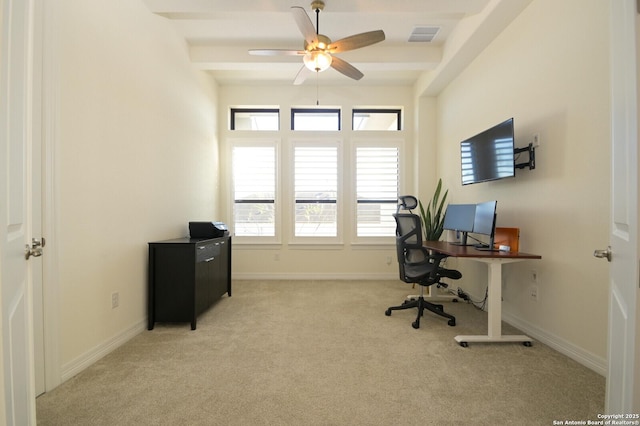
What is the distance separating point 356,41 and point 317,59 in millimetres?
390

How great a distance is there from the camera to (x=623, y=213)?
1073mm

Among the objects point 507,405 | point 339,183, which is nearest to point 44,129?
point 507,405

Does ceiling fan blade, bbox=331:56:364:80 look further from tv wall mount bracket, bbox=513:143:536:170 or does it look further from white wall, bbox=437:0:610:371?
tv wall mount bracket, bbox=513:143:536:170

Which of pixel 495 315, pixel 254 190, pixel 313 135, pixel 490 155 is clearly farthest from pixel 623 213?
pixel 254 190

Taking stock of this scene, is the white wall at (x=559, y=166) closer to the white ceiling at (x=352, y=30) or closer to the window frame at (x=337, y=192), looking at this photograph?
the white ceiling at (x=352, y=30)

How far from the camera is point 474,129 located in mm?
3541

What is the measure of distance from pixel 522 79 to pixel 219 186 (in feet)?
14.1

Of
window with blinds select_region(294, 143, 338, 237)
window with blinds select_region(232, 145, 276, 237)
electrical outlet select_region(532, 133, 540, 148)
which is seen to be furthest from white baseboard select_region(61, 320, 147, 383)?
electrical outlet select_region(532, 133, 540, 148)

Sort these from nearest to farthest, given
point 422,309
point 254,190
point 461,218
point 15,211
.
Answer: point 15,211
point 422,309
point 461,218
point 254,190

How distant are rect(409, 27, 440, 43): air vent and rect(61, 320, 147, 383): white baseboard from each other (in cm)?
441

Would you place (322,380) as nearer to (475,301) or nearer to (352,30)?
(475,301)

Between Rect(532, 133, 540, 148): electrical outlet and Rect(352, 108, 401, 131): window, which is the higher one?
Rect(352, 108, 401, 131): window

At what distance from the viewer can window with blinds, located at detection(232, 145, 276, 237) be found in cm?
493

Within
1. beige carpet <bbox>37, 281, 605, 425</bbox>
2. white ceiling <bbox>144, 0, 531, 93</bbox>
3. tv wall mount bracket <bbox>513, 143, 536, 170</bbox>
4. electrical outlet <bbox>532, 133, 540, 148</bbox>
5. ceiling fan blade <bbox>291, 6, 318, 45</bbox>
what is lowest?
beige carpet <bbox>37, 281, 605, 425</bbox>
